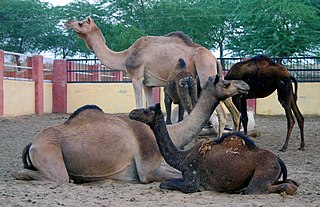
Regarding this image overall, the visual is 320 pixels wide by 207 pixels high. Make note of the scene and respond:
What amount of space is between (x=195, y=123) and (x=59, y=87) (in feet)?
52.2

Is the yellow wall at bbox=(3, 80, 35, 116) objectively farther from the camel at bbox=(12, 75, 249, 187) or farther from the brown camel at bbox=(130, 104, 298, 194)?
the brown camel at bbox=(130, 104, 298, 194)

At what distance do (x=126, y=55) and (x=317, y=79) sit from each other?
34.5 ft

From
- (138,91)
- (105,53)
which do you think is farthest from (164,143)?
(105,53)

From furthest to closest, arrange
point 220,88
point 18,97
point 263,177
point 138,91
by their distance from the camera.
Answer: point 18,97 < point 138,91 < point 220,88 < point 263,177

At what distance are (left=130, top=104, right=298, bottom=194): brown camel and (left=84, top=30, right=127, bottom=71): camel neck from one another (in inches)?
215

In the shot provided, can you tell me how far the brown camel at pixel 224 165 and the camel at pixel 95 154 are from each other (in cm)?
40

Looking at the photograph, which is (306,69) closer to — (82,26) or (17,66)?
(17,66)

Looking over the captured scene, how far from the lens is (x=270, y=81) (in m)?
9.93

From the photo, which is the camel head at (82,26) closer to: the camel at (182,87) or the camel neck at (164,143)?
the camel at (182,87)

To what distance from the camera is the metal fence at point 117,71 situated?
786 inches

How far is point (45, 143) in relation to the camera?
6008mm

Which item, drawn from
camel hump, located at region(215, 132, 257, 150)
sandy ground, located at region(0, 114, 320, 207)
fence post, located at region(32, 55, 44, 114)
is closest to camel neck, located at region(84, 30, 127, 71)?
sandy ground, located at region(0, 114, 320, 207)

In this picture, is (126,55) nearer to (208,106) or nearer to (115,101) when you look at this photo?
(208,106)

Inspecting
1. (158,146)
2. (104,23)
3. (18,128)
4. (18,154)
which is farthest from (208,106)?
(104,23)
